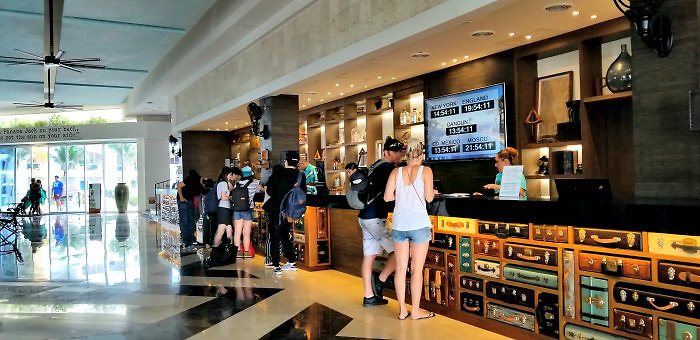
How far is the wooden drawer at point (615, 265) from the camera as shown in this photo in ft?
10.6

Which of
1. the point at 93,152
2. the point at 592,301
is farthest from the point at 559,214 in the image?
the point at 93,152

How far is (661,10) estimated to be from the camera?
12.4 ft

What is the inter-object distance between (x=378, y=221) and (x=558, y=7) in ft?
9.10

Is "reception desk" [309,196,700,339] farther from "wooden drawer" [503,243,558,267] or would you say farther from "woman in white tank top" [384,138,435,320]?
"woman in white tank top" [384,138,435,320]

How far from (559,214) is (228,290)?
382 centimetres

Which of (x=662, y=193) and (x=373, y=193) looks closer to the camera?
(x=662, y=193)

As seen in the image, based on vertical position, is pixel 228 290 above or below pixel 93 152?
below

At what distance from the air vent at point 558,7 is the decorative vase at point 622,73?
2.82 ft

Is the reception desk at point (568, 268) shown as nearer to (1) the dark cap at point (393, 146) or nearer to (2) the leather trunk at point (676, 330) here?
(2) the leather trunk at point (676, 330)

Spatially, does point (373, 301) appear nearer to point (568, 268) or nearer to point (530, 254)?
point (530, 254)

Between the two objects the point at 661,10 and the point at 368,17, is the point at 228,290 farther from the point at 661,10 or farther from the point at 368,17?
the point at 661,10

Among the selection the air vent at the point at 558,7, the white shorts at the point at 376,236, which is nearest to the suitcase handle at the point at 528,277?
the white shorts at the point at 376,236

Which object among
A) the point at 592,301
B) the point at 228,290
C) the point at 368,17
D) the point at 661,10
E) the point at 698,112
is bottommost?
the point at 228,290

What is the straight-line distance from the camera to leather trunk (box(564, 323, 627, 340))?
338 centimetres
